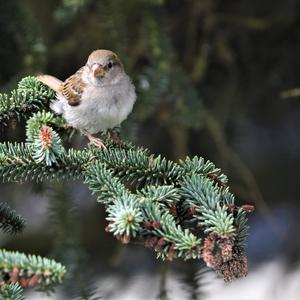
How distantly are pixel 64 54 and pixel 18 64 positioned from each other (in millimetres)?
451

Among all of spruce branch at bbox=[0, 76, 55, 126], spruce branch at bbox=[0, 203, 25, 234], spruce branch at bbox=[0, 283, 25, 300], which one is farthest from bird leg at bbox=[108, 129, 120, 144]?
spruce branch at bbox=[0, 283, 25, 300]

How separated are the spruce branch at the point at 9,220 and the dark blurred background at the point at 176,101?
55 cm

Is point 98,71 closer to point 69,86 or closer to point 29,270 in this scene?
point 69,86

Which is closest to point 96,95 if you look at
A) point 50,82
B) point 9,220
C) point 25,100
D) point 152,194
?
point 50,82

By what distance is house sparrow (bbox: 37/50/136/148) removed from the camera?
6.43 ft

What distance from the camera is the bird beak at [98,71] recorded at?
2141mm

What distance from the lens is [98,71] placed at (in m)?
2.14

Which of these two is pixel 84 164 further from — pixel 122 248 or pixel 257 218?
pixel 257 218

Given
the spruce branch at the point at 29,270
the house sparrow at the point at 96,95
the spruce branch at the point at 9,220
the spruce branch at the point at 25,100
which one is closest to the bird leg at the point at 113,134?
the house sparrow at the point at 96,95

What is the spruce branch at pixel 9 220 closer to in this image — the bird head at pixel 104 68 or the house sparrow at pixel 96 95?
the house sparrow at pixel 96 95

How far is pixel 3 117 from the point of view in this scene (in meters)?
1.69

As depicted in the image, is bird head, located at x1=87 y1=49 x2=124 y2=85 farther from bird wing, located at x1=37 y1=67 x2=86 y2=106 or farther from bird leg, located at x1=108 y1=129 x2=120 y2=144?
bird leg, located at x1=108 y1=129 x2=120 y2=144

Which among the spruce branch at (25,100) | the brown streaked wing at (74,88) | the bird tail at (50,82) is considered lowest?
the spruce branch at (25,100)

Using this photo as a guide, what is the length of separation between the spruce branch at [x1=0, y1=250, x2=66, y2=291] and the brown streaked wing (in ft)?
3.10
